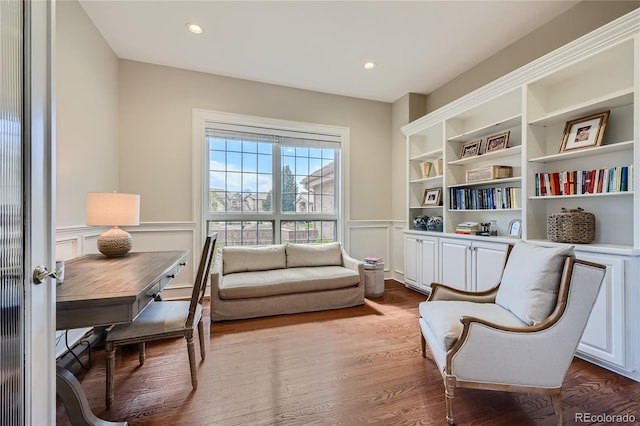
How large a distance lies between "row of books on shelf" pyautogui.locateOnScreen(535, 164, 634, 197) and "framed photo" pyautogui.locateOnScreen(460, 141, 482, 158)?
797 mm

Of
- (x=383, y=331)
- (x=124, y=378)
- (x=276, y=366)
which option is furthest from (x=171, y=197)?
(x=383, y=331)

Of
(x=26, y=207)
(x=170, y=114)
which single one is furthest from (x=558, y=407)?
(x=170, y=114)

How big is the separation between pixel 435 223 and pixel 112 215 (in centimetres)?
349

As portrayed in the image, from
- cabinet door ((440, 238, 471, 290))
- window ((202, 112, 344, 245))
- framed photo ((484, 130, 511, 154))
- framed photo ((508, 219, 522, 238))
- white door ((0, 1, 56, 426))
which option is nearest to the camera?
white door ((0, 1, 56, 426))

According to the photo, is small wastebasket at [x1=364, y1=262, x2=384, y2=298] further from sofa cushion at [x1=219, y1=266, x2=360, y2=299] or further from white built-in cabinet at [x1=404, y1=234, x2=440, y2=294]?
white built-in cabinet at [x1=404, y1=234, x2=440, y2=294]

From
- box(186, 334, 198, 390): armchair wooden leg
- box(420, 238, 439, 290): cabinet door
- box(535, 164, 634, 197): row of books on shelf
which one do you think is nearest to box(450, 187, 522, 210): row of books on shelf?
box(535, 164, 634, 197): row of books on shelf

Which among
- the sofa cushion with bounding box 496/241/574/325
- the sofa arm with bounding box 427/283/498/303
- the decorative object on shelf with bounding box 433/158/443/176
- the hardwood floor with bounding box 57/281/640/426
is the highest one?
the decorative object on shelf with bounding box 433/158/443/176

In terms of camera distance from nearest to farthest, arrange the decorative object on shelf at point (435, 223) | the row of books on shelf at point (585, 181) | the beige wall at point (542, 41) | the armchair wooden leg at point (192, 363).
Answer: the armchair wooden leg at point (192, 363), the row of books on shelf at point (585, 181), the beige wall at point (542, 41), the decorative object on shelf at point (435, 223)

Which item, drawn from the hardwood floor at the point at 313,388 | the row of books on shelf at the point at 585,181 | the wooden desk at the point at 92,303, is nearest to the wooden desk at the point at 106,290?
the wooden desk at the point at 92,303

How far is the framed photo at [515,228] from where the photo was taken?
278 centimetres

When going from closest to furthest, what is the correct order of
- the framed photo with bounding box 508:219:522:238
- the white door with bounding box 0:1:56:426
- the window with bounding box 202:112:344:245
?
the white door with bounding box 0:1:56:426, the framed photo with bounding box 508:219:522:238, the window with bounding box 202:112:344:245

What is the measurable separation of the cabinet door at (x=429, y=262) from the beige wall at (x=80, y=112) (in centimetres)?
372

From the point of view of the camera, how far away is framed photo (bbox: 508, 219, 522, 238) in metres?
Answer: 2.78

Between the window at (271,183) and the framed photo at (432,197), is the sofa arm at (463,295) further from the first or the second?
the window at (271,183)
